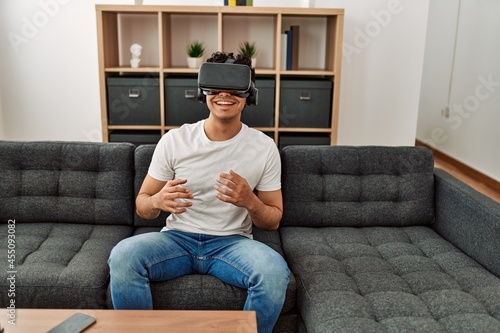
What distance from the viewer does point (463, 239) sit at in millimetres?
1922

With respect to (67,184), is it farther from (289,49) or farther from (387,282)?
(289,49)

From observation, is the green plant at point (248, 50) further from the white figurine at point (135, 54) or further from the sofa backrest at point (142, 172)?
the sofa backrest at point (142, 172)

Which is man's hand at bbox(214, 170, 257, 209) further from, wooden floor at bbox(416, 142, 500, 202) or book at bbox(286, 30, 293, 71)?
wooden floor at bbox(416, 142, 500, 202)

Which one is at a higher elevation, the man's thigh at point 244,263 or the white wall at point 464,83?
the white wall at point 464,83

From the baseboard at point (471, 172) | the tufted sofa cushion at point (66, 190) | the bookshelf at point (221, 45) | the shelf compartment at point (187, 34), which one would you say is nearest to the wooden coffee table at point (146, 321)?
the tufted sofa cushion at point (66, 190)

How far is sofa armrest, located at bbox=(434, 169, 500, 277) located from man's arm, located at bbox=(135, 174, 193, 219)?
1.07 meters

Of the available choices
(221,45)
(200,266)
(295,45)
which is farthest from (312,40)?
(200,266)

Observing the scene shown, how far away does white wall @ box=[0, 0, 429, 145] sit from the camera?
3.26 m

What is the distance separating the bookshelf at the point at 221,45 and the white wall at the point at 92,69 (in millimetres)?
151

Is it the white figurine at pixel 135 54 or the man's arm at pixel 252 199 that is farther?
the white figurine at pixel 135 54

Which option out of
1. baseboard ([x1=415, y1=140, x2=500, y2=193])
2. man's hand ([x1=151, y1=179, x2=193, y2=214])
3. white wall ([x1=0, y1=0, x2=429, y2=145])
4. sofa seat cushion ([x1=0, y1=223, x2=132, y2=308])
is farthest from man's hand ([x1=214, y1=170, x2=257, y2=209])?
baseboard ([x1=415, y1=140, x2=500, y2=193])

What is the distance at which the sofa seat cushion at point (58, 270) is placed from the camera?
1.62 metres

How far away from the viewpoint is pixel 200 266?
1.68m

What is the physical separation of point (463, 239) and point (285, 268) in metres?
0.78
